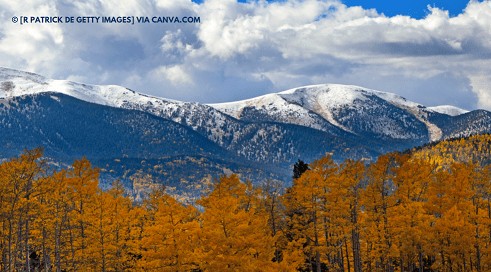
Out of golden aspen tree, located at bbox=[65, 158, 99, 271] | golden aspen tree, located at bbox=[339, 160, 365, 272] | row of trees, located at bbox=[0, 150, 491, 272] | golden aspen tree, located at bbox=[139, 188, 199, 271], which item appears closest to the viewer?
golden aspen tree, located at bbox=[139, 188, 199, 271]

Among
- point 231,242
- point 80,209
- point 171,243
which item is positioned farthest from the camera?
point 80,209

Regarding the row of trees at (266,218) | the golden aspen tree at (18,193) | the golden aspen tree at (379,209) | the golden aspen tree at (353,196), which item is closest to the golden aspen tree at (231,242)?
the row of trees at (266,218)

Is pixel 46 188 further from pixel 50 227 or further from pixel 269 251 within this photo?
pixel 269 251

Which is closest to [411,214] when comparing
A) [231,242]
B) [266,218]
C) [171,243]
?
[266,218]

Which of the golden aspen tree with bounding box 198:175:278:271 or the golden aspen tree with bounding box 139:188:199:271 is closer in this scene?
the golden aspen tree with bounding box 198:175:278:271

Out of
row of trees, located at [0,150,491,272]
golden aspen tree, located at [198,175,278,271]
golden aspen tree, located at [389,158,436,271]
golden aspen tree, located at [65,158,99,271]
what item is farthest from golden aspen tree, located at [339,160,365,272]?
golden aspen tree, located at [65,158,99,271]

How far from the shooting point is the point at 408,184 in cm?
5812

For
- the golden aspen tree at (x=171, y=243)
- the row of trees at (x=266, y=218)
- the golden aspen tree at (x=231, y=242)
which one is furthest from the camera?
the row of trees at (x=266, y=218)

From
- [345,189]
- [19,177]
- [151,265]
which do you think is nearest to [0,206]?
[19,177]

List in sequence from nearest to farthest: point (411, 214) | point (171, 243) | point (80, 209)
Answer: point (171, 243)
point (80, 209)
point (411, 214)

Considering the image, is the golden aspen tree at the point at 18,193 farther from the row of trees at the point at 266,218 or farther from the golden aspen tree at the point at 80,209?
the golden aspen tree at the point at 80,209

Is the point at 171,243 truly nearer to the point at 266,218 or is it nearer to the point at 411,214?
the point at 266,218

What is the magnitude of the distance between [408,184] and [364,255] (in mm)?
15501

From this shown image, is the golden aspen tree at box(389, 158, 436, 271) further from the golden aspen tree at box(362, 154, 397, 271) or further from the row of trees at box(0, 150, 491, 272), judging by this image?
the golden aspen tree at box(362, 154, 397, 271)
